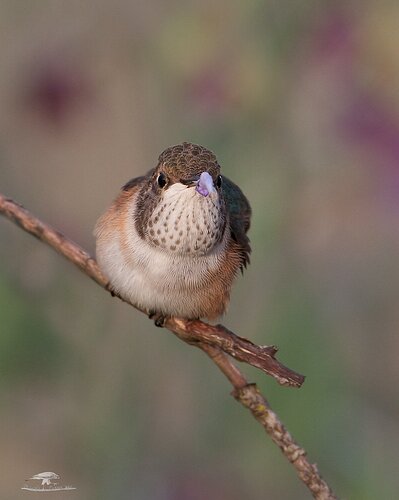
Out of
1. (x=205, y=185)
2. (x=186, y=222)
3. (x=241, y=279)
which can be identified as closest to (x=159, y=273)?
(x=186, y=222)

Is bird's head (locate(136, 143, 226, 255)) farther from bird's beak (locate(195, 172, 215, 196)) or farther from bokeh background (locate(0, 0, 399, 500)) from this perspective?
bokeh background (locate(0, 0, 399, 500))

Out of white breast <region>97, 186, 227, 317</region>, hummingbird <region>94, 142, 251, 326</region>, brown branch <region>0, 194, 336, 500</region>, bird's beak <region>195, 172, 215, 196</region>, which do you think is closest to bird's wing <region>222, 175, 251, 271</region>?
hummingbird <region>94, 142, 251, 326</region>

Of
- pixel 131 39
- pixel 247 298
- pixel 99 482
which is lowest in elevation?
pixel 99 482

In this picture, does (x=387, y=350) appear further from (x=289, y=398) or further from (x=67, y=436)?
(x=67, y=436)

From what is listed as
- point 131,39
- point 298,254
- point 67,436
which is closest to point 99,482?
point 67,436

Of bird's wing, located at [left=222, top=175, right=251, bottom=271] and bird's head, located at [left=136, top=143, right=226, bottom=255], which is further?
bird's wing, located at [left=222, top=175, right=251, bottom=271]

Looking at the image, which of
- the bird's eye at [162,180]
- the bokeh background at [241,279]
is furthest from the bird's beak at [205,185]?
the bokeh background at [241,279]
